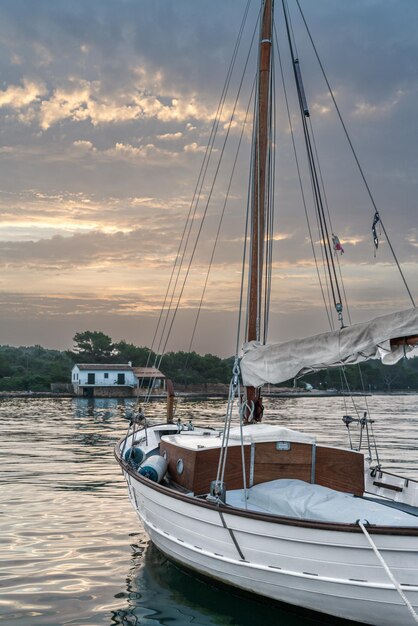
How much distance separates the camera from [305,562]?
7609 mm

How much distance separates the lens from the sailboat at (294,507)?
7195 millimetres

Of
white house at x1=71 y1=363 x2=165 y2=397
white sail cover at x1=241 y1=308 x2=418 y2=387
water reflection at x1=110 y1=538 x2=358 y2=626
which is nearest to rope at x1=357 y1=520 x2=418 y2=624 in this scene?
water reflection at x1=110 y1=538 x2=358 y2=626

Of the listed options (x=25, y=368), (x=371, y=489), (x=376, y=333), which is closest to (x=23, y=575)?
(x=371, y=489)

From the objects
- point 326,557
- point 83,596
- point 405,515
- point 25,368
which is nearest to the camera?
point 326,557

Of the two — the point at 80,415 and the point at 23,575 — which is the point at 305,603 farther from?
the point at 80,415

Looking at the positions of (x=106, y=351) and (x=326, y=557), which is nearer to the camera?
(x=326, y=557)

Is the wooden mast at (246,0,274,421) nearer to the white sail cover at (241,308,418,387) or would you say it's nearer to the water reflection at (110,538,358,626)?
the white sail cover at (241,308,418,387)

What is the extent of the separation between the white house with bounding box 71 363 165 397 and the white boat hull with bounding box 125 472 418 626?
83.6 metres

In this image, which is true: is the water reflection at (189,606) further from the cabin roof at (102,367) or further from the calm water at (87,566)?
the cabin roof at (102,367)

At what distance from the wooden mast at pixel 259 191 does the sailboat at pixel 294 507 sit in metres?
2.20

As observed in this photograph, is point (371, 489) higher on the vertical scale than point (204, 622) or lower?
higher

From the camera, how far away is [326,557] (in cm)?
744

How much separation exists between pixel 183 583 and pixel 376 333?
527 cm

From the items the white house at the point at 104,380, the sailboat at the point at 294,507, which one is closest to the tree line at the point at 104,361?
the white house at the point at 104,380
